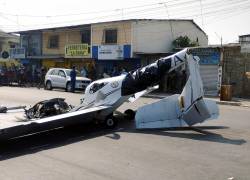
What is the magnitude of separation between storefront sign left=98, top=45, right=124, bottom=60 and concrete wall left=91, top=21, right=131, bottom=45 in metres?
0.65

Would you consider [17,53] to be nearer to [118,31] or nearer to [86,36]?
[86,36]

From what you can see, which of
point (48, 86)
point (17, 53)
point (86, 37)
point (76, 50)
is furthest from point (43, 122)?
point (17, 53)

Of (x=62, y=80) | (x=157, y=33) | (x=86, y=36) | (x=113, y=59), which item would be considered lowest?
(x=62, y=80)

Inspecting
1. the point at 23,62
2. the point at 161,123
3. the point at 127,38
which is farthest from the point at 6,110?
the point at 23,62

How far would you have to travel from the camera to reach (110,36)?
1410 inches

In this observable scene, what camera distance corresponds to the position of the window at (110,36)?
116 ft

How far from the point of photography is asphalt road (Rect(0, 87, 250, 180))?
25.5 feet

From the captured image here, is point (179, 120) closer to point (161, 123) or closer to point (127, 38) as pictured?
point (161, 123)

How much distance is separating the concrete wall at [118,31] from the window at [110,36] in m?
0.32

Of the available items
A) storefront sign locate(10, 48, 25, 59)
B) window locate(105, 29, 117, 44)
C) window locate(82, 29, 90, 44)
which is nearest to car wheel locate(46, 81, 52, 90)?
window locate(105, 29, 117, 44)

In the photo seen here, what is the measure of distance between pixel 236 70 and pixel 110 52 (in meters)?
11.7

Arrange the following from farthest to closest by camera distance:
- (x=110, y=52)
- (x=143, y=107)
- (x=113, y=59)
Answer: (x=110, y=52)
(x=113, y=59)
(x=143, y=107)

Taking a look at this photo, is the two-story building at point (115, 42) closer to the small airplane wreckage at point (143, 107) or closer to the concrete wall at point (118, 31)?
the concrete wall at point (118, 31)

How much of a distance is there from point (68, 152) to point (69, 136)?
2.08 m
